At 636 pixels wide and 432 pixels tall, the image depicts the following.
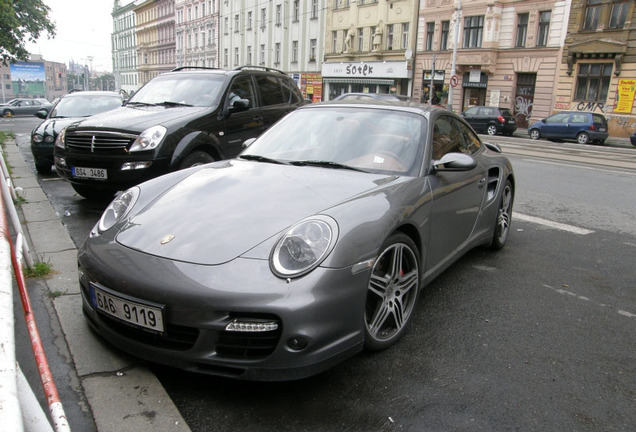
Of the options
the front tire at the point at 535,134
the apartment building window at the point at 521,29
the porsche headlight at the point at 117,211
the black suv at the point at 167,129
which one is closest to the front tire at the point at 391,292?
the porsche headlight at the point at 117,211

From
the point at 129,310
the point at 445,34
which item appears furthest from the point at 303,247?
the point at 445,34

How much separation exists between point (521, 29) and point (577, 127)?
33.0ft

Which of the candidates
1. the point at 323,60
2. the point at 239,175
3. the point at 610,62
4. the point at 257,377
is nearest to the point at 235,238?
the point at 257,377

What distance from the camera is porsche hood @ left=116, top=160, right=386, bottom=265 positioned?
2.49m

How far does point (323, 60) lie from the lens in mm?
44469

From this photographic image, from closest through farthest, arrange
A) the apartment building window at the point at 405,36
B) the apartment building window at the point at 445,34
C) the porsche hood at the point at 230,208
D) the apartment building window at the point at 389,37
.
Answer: the porsche hood at the point at 230,208 → the apartment building window at the point at 445,34 → the apartment building window at the point at 405,36 → the apartment building window at the point at 389,37

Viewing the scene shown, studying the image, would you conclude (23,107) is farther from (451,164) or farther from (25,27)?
(451,164)

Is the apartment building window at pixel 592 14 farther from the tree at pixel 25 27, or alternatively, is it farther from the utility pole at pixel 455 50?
the tree at pixel 25 27

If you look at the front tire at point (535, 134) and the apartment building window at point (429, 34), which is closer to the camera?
the front tire at point (535, 134)

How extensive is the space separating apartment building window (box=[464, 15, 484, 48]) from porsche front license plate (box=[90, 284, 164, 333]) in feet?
107

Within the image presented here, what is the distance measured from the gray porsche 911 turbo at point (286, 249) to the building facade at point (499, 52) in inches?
1099

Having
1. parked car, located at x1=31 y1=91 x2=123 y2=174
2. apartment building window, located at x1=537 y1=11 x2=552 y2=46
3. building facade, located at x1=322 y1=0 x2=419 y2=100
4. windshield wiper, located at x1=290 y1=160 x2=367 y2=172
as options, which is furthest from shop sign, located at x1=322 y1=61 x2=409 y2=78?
windshield wiper, located at x1=290 y1=160 x2=367 y2=172

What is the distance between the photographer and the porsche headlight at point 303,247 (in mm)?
2322

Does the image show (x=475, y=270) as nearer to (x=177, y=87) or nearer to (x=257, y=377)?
(x=257, y=377)
